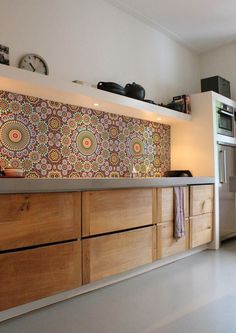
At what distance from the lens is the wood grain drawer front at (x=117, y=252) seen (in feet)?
6.88

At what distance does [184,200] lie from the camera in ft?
9.83

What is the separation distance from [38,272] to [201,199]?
207 centimetres

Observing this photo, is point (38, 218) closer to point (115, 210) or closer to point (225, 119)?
point (115, 210)

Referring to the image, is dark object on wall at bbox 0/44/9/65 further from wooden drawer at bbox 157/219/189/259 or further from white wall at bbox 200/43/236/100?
white wall at bbox 200/43/236/100

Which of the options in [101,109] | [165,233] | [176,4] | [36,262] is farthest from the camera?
[176,4]

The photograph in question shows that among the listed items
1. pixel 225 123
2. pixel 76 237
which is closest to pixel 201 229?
pixel 225 123

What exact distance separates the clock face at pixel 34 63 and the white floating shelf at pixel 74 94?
23cm

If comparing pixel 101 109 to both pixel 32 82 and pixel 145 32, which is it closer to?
pixel 32 82

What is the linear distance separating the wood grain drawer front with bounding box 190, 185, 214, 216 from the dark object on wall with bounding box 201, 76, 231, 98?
1371 mm

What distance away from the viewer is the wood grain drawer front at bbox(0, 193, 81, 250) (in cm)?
170

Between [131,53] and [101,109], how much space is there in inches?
37.4

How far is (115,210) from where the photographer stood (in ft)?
7.49

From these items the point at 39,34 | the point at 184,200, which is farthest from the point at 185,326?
the point at 39,34

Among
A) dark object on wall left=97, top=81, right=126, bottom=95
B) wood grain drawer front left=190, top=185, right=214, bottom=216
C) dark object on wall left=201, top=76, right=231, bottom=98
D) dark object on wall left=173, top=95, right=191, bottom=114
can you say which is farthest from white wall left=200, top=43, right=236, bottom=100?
dark object on wall left=97, top=81, right=126, bottom=95
